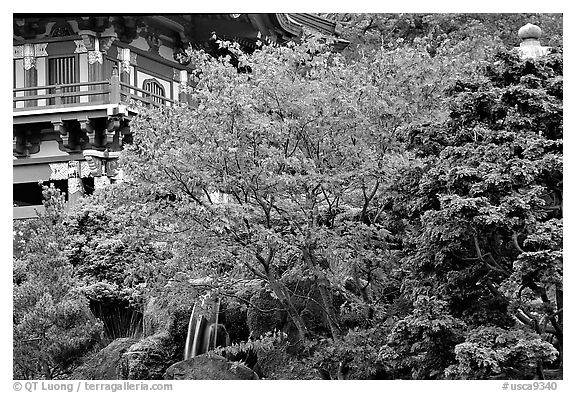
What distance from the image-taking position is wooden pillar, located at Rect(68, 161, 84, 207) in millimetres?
21719

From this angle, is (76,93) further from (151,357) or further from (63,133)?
(151,357)

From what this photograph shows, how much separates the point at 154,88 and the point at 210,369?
9089mm

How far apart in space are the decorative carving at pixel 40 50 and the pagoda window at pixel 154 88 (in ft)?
7.64

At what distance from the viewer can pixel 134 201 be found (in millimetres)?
15305

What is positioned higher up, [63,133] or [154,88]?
[154,88]

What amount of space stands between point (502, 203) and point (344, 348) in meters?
3.69

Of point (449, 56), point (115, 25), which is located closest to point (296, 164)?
point (449, 56)

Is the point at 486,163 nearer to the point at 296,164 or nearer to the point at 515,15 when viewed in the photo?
the point at 296,164

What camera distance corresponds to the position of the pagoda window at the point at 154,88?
76.1 ft

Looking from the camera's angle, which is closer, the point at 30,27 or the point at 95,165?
the point at 95,165

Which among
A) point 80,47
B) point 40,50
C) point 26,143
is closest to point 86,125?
point 26,143

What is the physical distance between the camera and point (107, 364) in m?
18.4

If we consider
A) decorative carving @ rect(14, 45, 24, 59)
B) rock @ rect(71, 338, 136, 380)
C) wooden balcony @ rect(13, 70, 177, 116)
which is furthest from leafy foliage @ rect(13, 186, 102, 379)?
decorative carving @ rect(14, 45, 24, 59)

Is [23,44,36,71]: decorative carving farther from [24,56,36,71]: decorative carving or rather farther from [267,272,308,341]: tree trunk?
[267,272,308,341]: tree trunk
